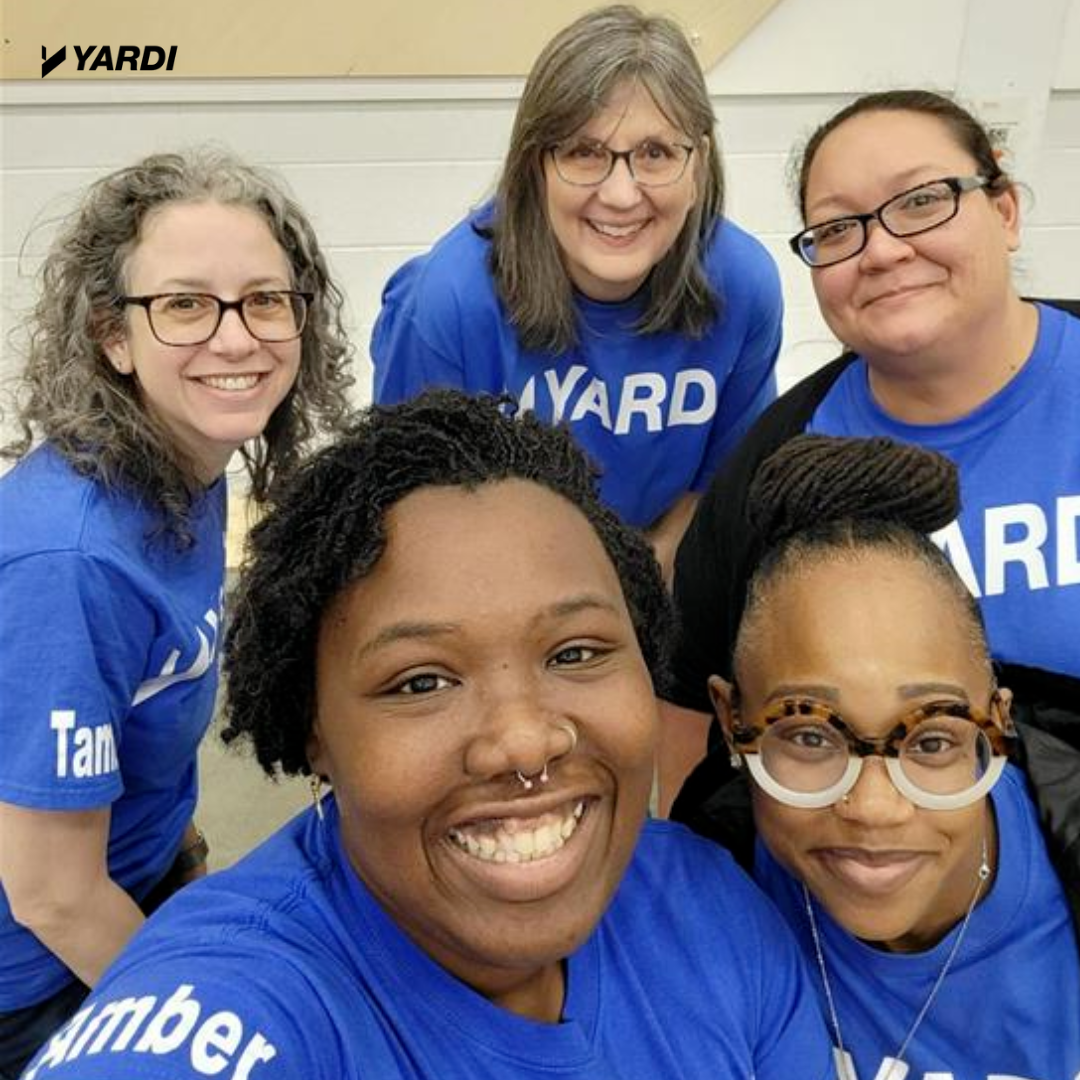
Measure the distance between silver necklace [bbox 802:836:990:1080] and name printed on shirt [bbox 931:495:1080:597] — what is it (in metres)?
0.40

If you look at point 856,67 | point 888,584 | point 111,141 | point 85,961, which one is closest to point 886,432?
point 888,584

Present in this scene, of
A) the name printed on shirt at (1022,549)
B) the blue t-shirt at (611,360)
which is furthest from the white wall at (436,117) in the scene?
the name printed on shirt at (1022,549)

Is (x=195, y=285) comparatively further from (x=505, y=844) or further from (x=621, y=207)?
(x=505, y=844)

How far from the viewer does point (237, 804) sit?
2902mm

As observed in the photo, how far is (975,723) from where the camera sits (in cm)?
112

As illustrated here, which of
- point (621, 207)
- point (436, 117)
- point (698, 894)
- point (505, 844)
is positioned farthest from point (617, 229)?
point (436, 117)

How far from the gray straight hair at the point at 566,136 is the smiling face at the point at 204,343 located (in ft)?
1.72

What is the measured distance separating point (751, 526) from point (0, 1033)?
1305 mm

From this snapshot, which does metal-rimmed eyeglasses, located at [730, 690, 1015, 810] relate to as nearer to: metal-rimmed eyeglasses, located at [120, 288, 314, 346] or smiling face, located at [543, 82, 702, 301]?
metal-rimmed eyeglasses, located at [120, 288, 314, 346]

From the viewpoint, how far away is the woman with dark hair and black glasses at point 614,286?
1958 mm

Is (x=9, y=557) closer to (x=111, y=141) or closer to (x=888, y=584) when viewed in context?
(x=888, y=584)

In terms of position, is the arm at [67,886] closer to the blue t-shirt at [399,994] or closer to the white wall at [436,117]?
the blue t-shirt at [399,994]

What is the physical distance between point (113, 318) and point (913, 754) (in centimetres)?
124

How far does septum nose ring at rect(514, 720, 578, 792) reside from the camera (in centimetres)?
93
